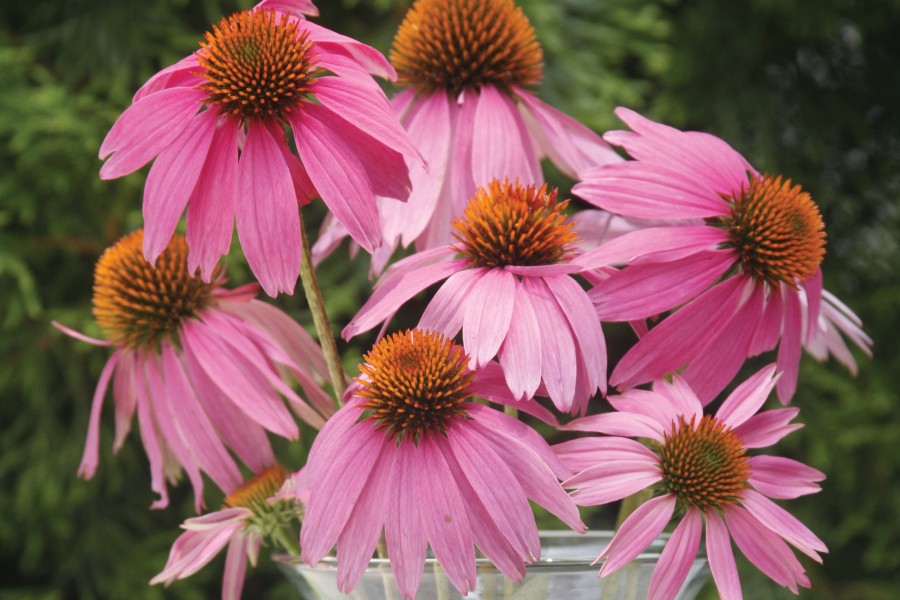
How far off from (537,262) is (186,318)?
20 centimetres

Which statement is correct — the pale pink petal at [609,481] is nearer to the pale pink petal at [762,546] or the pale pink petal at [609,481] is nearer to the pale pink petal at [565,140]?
the pale pink petal at [762,546]

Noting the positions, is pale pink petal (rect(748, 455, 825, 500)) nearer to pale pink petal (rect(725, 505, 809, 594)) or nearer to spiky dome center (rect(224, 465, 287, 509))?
pale pink petal (rect(725, 505, 809, 594))

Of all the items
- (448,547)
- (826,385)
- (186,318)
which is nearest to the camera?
(448,547)

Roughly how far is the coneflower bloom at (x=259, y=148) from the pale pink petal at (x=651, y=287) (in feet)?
0.33

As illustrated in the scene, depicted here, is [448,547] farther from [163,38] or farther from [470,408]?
[163,38]

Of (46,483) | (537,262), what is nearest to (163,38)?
(46,483)

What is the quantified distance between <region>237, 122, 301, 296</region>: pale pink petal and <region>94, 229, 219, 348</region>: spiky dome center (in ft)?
0.46

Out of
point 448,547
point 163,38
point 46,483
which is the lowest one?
point 46,483

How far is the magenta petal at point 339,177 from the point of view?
0.39 meters

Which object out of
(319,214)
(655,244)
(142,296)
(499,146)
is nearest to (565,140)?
(499,146)

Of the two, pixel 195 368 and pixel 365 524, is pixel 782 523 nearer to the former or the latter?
pixel 365 524

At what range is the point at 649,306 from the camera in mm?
409

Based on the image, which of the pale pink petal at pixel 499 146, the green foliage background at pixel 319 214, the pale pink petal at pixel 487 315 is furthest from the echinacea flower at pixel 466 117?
the green foliage background at pixel 319 214

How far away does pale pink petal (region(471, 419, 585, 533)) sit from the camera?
0.37 meters
